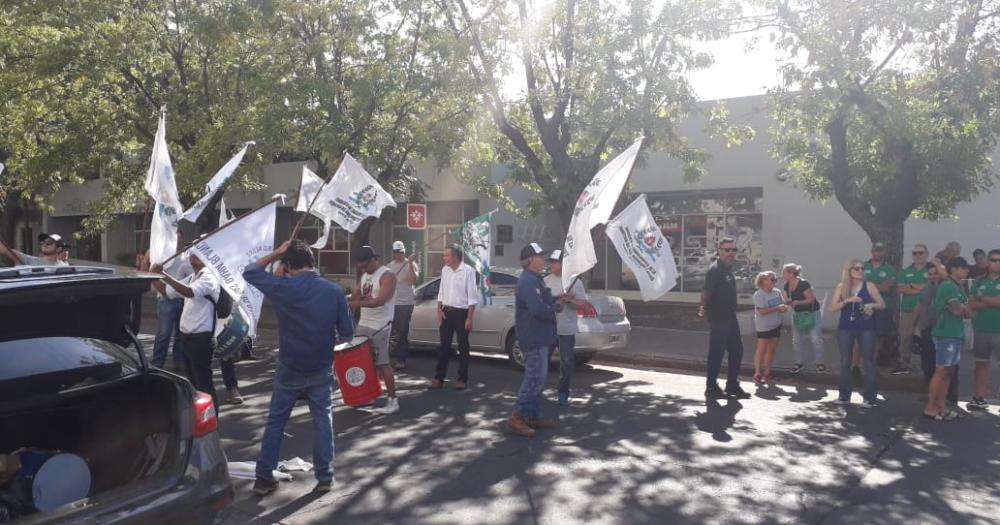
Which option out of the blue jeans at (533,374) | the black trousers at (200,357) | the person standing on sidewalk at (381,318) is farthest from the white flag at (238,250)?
the blue jeans at (533,374)

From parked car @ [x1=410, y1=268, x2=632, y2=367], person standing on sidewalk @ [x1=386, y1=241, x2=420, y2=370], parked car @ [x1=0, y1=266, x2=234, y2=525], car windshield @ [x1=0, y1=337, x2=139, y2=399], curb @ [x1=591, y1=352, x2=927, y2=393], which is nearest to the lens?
parked car @ [x1=0, y1=266, x2=234, y2=525]

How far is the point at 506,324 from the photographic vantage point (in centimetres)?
Answer: 1141

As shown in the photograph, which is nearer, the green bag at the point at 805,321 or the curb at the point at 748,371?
the curb at the point at 748,371

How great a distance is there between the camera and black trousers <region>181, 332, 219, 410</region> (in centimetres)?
772

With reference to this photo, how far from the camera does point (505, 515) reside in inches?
204

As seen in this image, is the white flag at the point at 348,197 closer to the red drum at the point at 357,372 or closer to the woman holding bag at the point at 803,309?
the red drum at the point at 357,372

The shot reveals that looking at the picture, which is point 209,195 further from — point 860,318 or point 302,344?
point 860,318

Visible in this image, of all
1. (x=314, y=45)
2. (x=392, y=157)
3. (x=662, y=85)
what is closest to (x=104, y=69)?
(x=314, y=45)

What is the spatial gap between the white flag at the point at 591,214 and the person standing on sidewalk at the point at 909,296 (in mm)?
5213

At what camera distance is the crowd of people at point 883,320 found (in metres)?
7.95

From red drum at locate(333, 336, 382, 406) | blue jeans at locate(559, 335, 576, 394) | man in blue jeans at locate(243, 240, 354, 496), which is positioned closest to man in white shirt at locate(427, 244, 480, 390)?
blue jeans at locate(559, 335, 576, 394)

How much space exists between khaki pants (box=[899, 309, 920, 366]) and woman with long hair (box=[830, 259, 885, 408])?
7.83 feet

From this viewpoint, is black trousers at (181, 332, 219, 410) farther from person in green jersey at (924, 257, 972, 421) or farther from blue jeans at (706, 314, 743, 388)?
person in green jersey at (924, 257, 972, 421)

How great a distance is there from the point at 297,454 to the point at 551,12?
9.14 meters
